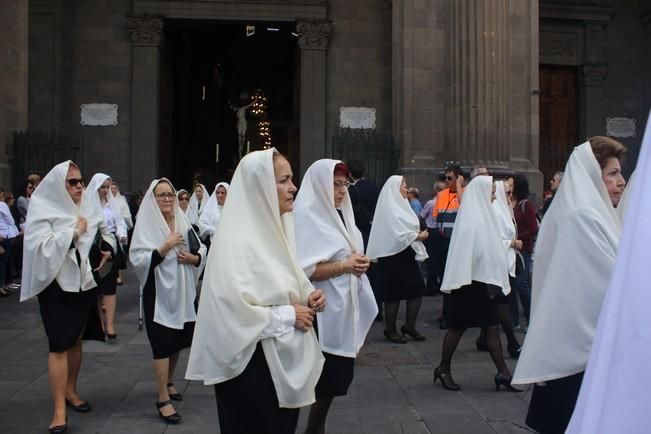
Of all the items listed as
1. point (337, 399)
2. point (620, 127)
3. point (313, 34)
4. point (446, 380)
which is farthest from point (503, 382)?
point (620, 127)

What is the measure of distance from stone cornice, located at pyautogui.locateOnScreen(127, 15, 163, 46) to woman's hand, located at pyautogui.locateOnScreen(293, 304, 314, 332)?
17.5 m

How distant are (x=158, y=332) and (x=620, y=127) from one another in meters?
18.6

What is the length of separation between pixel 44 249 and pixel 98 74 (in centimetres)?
1522

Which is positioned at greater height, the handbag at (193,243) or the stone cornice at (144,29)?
the stone cornice at (144,29)

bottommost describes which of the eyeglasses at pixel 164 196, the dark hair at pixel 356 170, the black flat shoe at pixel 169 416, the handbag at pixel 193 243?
the black flat shoe at pixel 169 416

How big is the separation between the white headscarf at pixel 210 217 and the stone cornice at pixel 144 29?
9.69m

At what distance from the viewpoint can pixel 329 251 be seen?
4.59 meters

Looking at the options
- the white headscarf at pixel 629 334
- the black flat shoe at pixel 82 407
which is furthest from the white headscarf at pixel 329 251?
the white headscarf at pixel 629 334

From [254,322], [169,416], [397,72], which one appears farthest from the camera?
[397,72]

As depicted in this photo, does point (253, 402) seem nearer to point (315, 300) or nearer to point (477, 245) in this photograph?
point (315, 300)

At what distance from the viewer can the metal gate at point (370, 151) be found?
16016mm

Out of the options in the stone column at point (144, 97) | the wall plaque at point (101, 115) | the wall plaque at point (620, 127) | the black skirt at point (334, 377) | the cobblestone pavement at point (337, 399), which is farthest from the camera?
the wall plaque at point (620, 127)

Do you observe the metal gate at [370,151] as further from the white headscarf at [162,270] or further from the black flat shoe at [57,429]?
the black flat shoe at [57,429]

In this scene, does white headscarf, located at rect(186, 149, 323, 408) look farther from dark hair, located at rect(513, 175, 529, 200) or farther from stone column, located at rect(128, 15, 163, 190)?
stone column, located at rect(128, 15, 163, 190)
